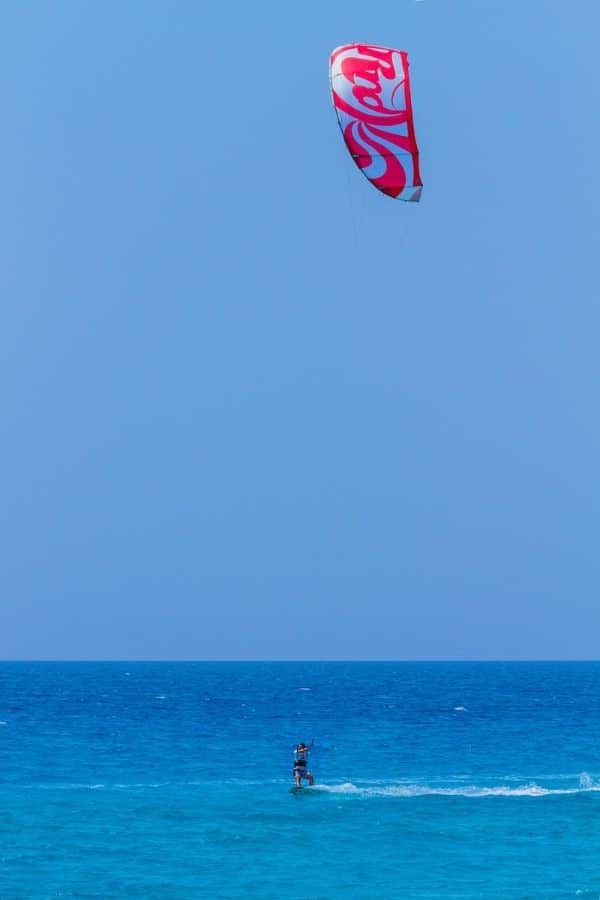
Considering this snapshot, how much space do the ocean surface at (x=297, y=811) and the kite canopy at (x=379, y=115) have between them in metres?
18.2

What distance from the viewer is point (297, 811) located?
4644 cm

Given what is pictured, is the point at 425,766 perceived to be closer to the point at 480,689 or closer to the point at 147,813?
the point at 147,813

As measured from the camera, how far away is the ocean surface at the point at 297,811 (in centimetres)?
3656

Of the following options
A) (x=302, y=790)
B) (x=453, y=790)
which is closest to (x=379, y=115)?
(x=302, y=790)

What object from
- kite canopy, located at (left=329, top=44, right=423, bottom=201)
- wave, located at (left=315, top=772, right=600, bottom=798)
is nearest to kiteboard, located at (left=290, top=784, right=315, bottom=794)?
wave, located at (left=315, top=772, right=600, bottom=798)

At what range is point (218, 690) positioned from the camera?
517 feet

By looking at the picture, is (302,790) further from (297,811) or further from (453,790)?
(453,790)

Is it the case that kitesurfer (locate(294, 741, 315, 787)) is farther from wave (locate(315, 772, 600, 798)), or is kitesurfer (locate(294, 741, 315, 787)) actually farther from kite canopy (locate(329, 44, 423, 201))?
kite canopy (locate(329, 44, 423, 201))

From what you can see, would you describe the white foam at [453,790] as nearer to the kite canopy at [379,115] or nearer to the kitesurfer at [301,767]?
the kitesurfer at [301,767]

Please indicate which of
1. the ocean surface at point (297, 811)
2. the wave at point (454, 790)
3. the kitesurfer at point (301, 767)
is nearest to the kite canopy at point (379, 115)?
the ocean surface at point (297, 811)

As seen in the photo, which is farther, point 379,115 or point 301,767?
point 301,767

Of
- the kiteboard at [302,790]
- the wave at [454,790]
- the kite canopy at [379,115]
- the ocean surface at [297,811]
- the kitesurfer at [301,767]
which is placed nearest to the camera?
the ocean surface at [297,811]

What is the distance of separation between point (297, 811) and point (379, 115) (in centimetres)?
2276

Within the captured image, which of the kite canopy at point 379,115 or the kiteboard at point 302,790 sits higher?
the kite canopy at point 379,115
